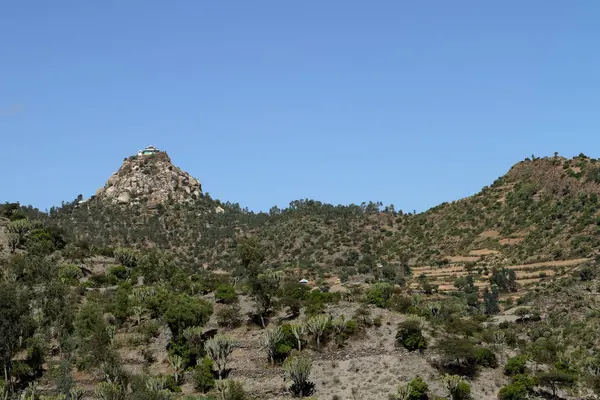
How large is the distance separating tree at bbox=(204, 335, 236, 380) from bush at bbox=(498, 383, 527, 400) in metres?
21.3

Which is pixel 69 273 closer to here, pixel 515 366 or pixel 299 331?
pixel 299 331

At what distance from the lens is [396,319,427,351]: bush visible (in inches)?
2475

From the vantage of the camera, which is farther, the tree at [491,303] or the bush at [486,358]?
the tree at [491,303]

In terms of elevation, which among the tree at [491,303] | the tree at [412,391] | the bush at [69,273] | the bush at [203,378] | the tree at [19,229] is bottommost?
Result: the tree at [412,391]

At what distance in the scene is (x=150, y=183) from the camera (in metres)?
170

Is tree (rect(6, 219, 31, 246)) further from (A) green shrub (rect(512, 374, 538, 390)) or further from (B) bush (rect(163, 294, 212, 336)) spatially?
(A) green shrub (rect(512, 374, 538, 390))

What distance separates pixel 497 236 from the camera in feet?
443

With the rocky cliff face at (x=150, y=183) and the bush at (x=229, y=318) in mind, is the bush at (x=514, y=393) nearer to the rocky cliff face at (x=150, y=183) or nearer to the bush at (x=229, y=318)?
the bush at (x=229, y=318)

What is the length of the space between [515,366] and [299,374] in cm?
1678

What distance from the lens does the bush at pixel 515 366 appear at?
60.0 m

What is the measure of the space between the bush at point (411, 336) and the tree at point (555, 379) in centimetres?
967

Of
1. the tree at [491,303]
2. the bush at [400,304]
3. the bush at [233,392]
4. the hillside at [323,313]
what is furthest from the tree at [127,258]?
the bush at [233,392]

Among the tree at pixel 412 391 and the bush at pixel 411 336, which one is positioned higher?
the bush at pixel 411 336

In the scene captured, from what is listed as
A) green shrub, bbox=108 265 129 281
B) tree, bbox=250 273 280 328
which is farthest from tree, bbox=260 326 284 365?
green shrub, bbox=108 265 129 281
